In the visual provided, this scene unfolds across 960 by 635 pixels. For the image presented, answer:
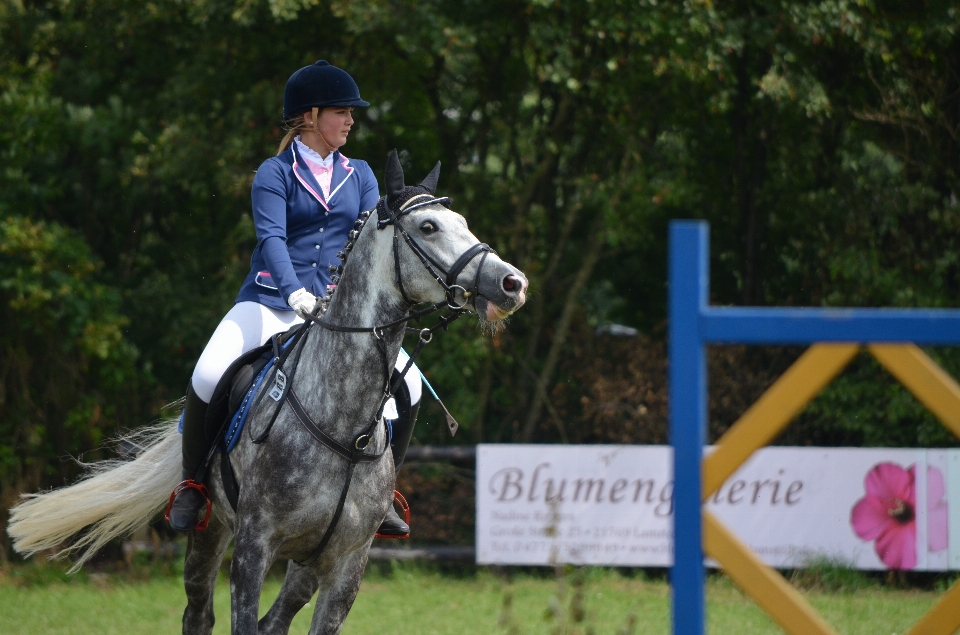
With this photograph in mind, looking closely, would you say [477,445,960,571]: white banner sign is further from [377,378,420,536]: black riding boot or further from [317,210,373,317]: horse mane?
[317,210,373,317]: horse mane

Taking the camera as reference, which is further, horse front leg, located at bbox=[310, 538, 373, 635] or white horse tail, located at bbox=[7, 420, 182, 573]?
white horse tail, located at bbox=[7, 420, 182, 573]

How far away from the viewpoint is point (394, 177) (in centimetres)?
381

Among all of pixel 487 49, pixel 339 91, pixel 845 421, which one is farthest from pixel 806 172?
pixel 339 91

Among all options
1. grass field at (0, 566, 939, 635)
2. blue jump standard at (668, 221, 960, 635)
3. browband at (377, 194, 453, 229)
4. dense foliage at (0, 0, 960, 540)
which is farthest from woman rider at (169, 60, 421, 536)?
dense foliage at (0, 0, 960, 540)

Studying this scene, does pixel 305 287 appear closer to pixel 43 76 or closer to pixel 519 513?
pixel 519 513

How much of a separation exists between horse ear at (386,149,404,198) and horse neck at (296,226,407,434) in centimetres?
16

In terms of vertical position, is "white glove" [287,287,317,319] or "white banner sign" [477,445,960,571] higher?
"white glove" [287,287,317,319]

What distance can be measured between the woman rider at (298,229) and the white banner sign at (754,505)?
3.43 meters

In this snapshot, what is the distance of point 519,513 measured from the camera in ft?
28.5

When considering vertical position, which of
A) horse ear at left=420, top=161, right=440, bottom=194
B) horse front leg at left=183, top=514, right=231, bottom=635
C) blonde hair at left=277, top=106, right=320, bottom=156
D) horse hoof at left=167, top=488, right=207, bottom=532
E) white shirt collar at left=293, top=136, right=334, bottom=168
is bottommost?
horse front leg at left=183, top=514, right=231, bottom=635

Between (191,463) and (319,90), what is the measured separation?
1661mm

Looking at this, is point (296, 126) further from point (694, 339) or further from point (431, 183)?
point (694, 339)

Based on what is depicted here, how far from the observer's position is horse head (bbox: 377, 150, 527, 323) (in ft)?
11.4

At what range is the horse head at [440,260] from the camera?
11.4ft
